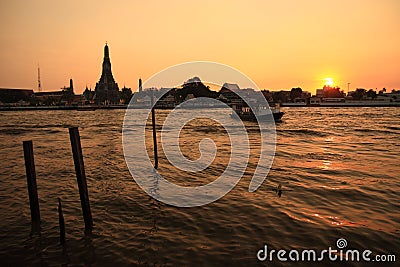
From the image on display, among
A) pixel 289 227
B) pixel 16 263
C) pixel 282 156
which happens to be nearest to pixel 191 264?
pixel 289 227

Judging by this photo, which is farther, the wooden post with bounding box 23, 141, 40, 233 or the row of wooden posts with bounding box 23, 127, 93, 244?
the wooden post with bounding box 23, 141, 40, 233

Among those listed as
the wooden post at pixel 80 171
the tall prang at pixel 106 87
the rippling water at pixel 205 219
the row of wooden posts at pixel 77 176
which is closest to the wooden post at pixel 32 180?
the row of wooden posts at pixel 77 176

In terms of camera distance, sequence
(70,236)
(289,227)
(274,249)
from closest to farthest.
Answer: (274,249) → (70,236) → (289,227)

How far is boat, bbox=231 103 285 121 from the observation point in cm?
5275

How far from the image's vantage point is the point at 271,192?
38.7 ft

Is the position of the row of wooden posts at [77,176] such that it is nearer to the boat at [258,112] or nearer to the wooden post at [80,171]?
the wooden post at [80,171]

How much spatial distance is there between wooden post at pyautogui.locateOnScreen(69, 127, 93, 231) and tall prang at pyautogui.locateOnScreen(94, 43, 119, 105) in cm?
14864

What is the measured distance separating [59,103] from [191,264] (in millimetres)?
168174

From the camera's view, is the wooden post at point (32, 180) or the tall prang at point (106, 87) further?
the tall prang at point (106, 87)

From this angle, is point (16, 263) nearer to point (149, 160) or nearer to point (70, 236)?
point (70, 236)

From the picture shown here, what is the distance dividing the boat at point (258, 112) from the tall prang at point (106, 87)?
4085 inches

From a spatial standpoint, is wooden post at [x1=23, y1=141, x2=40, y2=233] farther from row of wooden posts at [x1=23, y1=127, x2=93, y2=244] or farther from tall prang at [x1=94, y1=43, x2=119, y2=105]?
tall prang at [x1=94, y1=43, x2=119, y2=105]

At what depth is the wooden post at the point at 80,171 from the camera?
7.95m

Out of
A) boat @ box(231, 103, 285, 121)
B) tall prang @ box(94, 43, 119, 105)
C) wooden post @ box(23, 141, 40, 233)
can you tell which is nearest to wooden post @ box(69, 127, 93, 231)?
wooden post @ box(23, 141, 40, 233)
